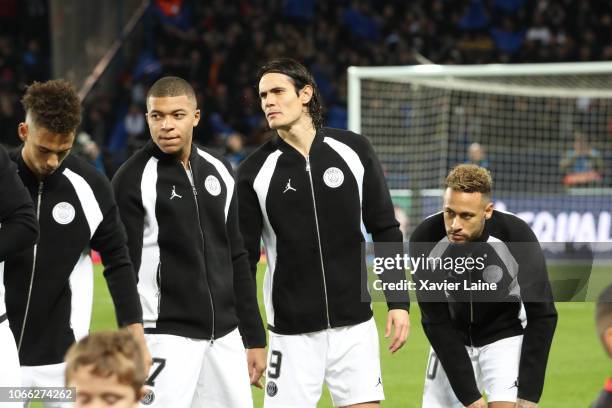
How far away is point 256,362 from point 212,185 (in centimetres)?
91

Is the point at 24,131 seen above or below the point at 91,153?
above

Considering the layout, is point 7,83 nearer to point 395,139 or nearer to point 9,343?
point 395,139

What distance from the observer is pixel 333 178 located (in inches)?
224

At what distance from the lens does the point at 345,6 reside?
965 inches

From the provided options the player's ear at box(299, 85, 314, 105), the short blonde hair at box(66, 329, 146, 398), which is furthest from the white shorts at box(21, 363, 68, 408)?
the player's ear at box(299, 85, 314, 105)

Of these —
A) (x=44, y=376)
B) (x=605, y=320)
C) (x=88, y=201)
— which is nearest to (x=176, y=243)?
(x=88, y=201)

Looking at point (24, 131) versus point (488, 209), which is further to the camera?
point (488, 209)

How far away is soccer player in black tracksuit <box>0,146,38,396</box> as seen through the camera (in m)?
4.34

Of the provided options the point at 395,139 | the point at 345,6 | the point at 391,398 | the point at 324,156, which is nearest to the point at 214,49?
the point at 345,6

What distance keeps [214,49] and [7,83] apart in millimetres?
4303

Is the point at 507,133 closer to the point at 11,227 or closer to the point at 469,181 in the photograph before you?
the point at 469,181

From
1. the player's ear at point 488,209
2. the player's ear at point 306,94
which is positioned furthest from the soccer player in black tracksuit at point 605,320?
the player's ear at point 306,94

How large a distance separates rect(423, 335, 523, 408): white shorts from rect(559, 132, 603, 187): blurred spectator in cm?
1140

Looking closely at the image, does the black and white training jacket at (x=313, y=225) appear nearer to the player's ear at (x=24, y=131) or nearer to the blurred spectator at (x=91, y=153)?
the player's ear at (x=24, y=131)
